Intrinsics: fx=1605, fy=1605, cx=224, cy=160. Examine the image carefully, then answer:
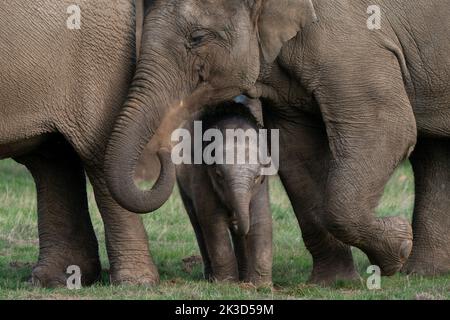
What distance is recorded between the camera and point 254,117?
11.1 m

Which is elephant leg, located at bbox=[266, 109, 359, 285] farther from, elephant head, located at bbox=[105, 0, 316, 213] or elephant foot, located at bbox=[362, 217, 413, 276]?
elephant head, located at bbox=[105, 0, 316, 213]

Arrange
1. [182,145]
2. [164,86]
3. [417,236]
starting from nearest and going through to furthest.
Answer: [164,86], [182,145], [417,236]

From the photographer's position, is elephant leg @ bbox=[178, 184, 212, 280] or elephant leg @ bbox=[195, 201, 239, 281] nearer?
elephant leg @ bbox=[195, 201, 239, 281]

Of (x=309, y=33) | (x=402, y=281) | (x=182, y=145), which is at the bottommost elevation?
(x=402, y=281)

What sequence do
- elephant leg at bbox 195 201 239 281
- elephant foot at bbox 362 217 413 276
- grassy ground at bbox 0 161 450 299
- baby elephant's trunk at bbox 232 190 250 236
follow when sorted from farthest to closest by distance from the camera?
elephant leg at bbox 195 201 239 281
elephant foot at bbox 362 217 413 276
baby elephant's trunk at bbox 232 190 250 236
grassy ground at bbox 0 161 450 299

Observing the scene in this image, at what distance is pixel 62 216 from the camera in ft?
37.0

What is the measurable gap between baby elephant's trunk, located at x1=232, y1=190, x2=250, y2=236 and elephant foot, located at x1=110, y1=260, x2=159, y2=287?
67cm

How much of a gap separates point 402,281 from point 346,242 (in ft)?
2.58

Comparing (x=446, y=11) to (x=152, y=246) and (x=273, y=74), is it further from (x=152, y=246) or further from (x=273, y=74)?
(x=152, y=246)

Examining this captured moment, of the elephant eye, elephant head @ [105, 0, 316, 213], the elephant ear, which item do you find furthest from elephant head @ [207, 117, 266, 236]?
the elephant eye

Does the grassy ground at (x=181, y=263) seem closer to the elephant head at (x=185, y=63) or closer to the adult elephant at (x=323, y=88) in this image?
the adult elephant at (x=323, y=88)

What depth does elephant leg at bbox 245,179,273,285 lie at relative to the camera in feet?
36.1

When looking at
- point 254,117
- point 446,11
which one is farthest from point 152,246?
point 446,11

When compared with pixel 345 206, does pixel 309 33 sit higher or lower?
higher
